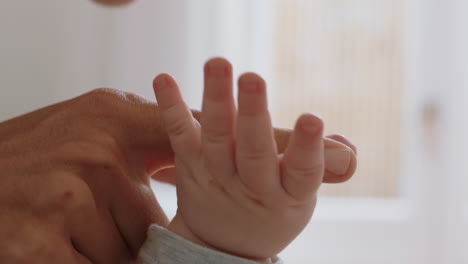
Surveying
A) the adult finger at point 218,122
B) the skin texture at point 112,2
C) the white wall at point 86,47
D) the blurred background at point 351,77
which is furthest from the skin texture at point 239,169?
the blurred background at point 351,77

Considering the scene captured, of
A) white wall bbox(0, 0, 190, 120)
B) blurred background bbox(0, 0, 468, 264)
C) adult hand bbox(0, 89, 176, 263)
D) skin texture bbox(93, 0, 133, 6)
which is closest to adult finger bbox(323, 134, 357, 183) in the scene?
adult hand bbox(0, 89, 176, 263)

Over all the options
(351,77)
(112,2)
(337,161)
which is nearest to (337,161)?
(337,161)

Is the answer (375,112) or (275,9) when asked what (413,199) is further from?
(275,9)

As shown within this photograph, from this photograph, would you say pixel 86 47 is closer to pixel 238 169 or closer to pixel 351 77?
pixel 351 77

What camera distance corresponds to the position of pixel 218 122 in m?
0.39

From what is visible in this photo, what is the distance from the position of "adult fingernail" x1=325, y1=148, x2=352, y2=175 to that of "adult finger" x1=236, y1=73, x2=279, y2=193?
0.05 meters

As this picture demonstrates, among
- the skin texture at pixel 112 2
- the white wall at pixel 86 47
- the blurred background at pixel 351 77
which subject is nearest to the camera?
the skin texture at pixel 112 2

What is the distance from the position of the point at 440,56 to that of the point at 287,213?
61.6 inches

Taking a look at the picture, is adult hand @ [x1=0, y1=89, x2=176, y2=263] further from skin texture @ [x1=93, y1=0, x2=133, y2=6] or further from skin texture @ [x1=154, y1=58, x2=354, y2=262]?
skin texture @ [x1=93, y1=0, x2=133, y2=6]

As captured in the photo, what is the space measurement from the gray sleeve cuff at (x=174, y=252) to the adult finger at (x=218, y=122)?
0.06 m

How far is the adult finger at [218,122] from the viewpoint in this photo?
0.38 m

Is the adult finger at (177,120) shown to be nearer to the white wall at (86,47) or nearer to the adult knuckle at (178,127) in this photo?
the adult knuckle at (178,127)

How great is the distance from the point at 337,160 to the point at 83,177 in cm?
18

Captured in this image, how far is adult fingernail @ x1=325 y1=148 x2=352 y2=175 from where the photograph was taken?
1.37ft
